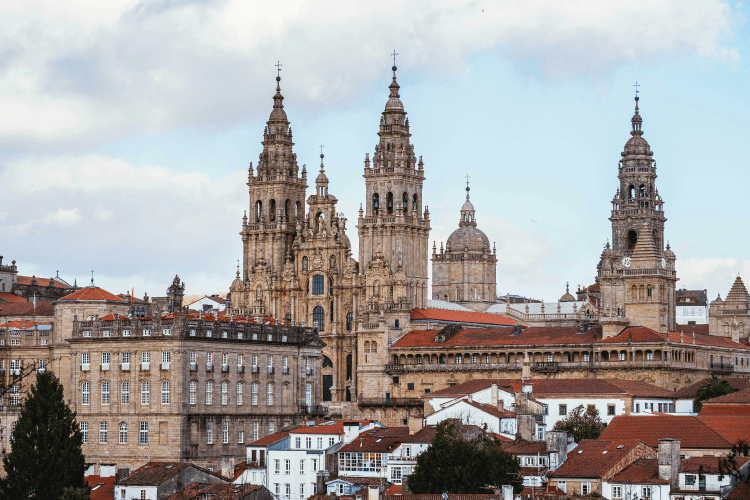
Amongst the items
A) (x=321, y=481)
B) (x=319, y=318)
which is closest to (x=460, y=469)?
(x=321, y=481)

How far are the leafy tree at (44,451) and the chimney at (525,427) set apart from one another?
98.9 ft

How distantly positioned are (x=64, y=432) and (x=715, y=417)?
46217mm

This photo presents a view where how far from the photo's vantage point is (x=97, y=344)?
134500mm

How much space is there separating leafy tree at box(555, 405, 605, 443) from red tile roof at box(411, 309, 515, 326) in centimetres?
3866

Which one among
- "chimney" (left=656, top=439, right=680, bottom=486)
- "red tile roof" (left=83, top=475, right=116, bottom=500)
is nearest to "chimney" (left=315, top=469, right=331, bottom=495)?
"red tile roof" (left=83, top=475, right=116, bottom=500)

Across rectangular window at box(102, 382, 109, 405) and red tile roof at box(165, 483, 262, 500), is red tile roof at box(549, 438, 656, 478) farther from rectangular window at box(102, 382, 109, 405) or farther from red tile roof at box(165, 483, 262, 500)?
rectangular window at box(102, 382, 109, 405)

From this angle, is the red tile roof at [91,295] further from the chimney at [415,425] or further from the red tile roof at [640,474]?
the red tile roof at [640,474]

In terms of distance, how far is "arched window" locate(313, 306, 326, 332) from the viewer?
175 m

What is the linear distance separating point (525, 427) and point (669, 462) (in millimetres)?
18334

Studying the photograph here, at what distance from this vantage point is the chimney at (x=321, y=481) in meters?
109

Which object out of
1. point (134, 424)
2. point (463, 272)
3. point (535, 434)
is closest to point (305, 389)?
point (134, 424)

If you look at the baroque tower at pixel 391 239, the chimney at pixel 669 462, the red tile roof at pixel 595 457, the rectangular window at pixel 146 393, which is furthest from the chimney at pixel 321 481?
the baroque tower at pixel 391 239

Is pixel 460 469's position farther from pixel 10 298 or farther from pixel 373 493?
pixel 10 298

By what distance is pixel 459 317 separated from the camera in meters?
175
